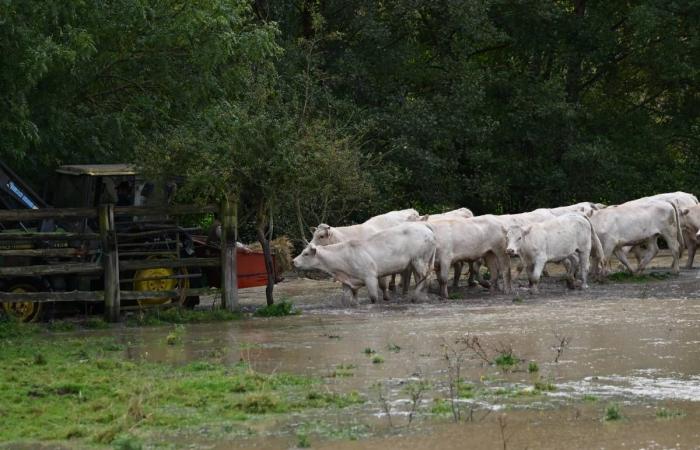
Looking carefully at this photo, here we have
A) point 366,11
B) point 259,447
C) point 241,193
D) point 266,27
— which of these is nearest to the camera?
point 259,447

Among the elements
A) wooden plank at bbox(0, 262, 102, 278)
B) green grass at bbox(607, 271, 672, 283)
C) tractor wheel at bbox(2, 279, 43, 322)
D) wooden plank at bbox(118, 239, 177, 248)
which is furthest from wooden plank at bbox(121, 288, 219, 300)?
green grass at bbox(607, 271, 672, 283)

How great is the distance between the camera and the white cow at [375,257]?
2070cm

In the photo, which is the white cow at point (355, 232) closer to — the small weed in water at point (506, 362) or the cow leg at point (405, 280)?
the cow leg at point (405, 280)

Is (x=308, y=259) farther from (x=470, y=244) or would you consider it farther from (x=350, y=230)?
(x=470, y=244)

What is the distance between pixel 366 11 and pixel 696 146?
410 inches

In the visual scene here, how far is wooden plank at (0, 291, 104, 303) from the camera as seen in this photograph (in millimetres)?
17422

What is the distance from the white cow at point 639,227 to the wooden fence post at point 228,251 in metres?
8.23

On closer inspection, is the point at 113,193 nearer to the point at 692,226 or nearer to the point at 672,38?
the point at 692,226

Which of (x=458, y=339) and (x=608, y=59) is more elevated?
(x=608, y=59)

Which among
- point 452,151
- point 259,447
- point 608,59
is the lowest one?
point 259,447

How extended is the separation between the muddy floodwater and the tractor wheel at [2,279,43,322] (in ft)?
5.97

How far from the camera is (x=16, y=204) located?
18875 millimetres

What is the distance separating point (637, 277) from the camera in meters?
23.4

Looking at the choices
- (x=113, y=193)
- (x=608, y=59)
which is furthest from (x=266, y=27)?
(x=608, y=59)
